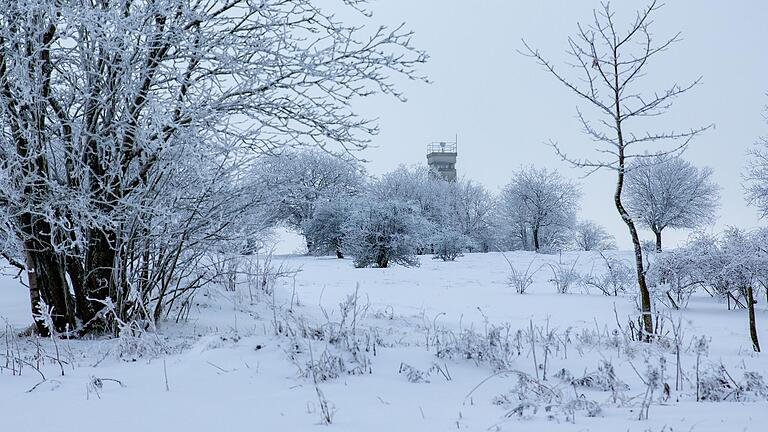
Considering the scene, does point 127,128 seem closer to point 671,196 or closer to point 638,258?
point 638,258

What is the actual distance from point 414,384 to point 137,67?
12.0 ft

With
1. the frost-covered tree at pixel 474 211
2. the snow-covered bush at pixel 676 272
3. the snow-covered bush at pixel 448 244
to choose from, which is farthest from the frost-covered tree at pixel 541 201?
the snow-covered bush at pixel 676 272

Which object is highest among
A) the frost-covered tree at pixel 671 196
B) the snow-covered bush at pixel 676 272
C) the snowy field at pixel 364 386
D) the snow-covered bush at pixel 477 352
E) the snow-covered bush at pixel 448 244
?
the frost-covered tree at pixel 671 196

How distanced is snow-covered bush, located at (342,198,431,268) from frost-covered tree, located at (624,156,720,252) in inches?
773

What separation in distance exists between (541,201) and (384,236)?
25.4 metres

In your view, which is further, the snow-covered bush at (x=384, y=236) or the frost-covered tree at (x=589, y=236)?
the frost-covered tree at (x=589, y=236)

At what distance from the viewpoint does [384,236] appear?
22.2 meters

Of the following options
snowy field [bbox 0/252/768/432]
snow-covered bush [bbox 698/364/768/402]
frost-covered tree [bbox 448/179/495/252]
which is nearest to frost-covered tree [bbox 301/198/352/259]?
frost-covered tree [bbox 448/179/495/252]

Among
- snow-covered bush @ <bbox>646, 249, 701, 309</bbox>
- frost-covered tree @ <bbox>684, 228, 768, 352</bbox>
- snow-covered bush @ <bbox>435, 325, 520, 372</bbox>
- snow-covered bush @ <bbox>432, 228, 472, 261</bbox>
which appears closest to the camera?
snow-covered bush @ <bbox>435, 325, 520, 372</bbox>

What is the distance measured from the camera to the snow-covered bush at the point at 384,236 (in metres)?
22.1

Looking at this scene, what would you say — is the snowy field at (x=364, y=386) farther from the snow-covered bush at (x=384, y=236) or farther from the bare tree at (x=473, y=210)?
the bare tree at (x=473, y=210)

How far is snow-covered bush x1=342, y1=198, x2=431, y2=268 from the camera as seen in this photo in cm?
2208

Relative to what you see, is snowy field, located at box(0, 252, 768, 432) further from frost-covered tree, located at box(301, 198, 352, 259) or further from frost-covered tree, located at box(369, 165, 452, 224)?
frost-covered tree, located at box(369, 165, 452, 224)

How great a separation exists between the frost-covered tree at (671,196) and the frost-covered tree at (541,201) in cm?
748
